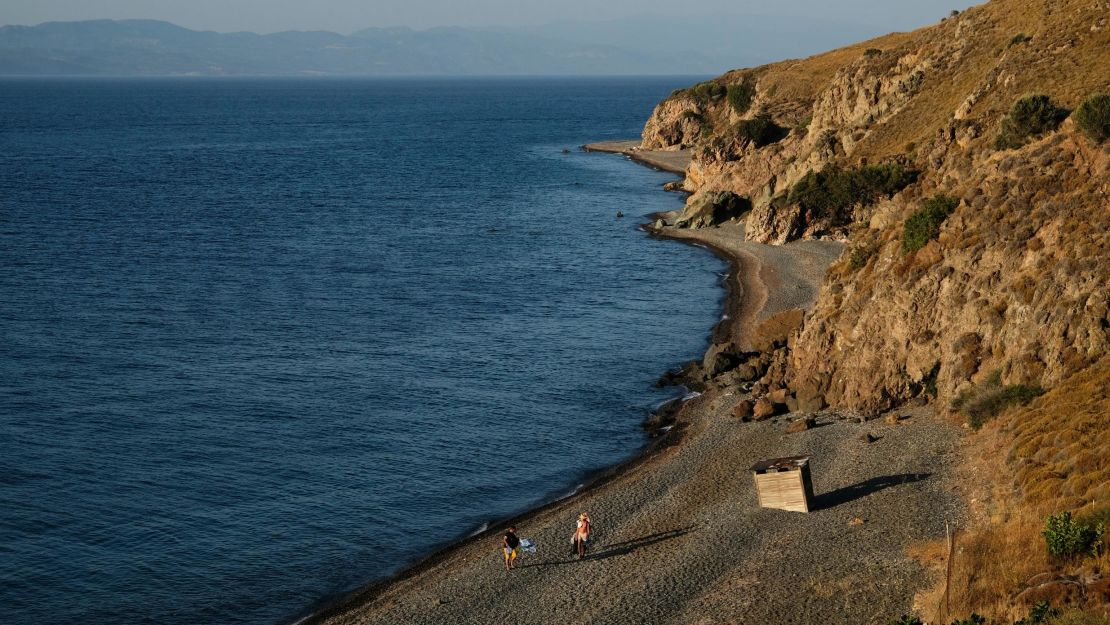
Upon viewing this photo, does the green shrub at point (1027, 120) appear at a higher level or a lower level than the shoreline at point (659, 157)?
higher

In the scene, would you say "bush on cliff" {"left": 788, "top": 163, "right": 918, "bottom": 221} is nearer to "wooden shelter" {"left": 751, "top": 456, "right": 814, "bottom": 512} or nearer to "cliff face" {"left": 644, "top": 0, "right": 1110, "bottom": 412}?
"cliff face" {"left": 644, "top": 0, "right": 1110, "bottom": 412}

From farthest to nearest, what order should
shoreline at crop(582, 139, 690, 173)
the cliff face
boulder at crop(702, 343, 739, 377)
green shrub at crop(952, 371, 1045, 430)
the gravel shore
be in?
shoreline at crop(582, 139, 690, 173), boulder at crop(702, 343, 739, 377), the cliff face, green shrub at crop(952, 371, 1045, 430), the gravel shore

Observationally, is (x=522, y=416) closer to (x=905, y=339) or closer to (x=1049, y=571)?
(x=905, y=339)

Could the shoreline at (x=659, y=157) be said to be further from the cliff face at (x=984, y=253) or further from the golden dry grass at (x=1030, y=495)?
the golden dry grass at (x=1030, y=495)

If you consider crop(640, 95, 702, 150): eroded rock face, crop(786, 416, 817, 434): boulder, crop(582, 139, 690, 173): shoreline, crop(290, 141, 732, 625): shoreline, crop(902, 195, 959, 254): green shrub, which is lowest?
crop(290, 141, 732, 625): shoreline

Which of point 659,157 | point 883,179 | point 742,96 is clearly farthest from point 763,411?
point 659,157

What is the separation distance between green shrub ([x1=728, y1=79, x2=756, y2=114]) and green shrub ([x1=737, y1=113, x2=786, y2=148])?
30516 millimetres

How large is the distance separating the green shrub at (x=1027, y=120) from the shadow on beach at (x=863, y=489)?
2323cm

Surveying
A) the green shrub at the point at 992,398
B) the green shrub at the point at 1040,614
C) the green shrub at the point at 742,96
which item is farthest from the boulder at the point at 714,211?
the green shrub at the point at 1040,614

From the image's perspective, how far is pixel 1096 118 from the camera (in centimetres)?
5325

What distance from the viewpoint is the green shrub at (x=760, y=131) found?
127 meters

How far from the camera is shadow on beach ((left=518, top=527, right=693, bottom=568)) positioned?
41156 millimetres

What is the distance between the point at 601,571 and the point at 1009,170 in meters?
30.3

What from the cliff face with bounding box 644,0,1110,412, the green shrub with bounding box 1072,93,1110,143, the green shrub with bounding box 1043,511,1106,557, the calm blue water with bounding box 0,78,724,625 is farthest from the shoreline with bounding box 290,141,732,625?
the green shrub with bounding box 1072,93,1110,143
